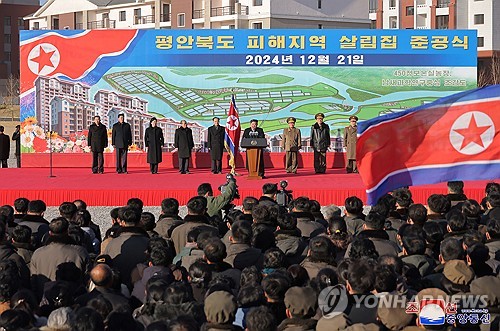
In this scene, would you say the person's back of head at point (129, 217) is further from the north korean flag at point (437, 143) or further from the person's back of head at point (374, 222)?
the north korean flag at point (437, 143)

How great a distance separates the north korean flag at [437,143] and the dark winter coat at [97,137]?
12.8 metres

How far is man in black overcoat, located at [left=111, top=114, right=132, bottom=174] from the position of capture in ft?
61.0

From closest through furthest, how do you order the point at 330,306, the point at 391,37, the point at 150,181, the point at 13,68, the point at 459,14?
the point at 330,306, the point at 150,181, the point at 391,37, the point at 459,14, the point at 13,68

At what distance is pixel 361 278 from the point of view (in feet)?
16.5

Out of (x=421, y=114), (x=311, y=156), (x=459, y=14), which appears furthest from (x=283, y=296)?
(x=459, y=14)

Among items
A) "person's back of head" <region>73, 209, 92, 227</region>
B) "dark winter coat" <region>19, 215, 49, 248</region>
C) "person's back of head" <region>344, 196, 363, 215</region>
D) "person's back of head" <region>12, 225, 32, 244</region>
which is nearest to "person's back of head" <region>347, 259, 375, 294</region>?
"person's back of head" <region>12, 225, 32, 244</region>

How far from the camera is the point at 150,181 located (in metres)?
17.0

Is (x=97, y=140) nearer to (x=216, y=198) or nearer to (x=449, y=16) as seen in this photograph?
(x=216, y=198)

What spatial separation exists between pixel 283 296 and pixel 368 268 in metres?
0.49

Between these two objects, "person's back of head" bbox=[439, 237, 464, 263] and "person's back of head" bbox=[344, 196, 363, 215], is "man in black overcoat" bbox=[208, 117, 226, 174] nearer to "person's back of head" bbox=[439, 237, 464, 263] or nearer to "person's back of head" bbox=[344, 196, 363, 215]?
"person's back of head" bbox=[344, 196, 363, 215]

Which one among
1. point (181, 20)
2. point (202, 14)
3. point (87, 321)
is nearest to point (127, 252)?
point (87, 321)

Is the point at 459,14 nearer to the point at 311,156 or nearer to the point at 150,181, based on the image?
the point at 311,156

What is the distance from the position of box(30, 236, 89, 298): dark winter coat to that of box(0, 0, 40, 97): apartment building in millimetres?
59146

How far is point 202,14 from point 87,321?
54397mm
